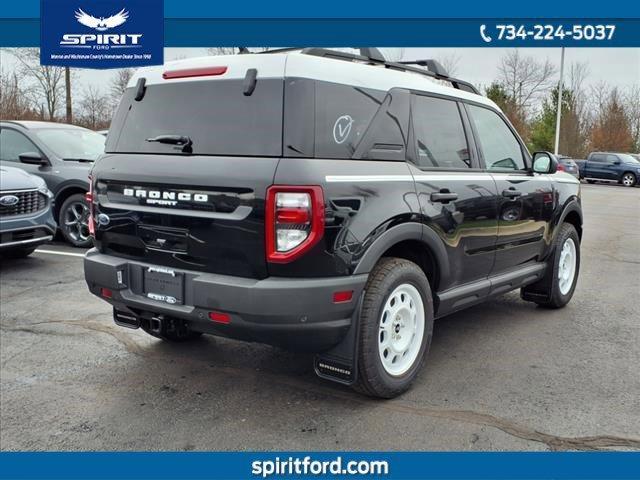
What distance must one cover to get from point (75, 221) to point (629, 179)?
26826 millimetres

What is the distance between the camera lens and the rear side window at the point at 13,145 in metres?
8.68

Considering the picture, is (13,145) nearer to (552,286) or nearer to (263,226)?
(263,226)

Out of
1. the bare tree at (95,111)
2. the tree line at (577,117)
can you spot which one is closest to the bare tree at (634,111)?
the tree line at (577,117)

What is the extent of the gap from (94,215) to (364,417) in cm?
215

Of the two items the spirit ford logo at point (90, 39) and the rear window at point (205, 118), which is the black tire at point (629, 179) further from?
the rear window at point (205, 118)

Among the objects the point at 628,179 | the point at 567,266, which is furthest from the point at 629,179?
the point at 567,266

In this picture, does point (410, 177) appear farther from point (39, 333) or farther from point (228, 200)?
point (39, 333)

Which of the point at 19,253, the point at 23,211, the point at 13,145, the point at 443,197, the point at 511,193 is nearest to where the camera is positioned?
the point at 443,197

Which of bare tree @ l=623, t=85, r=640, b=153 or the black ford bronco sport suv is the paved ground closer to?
the black ford bronco sport suv

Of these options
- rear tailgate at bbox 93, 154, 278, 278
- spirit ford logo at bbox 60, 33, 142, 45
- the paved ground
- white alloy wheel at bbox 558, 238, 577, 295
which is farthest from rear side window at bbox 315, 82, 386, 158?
spirit ford logo at bbox 60, 33, 142, 45

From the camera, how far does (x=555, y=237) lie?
5.62 meters

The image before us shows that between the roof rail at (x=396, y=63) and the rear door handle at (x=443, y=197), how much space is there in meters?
0.91

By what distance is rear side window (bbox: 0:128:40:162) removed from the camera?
8680 mm

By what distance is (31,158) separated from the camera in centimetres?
828
